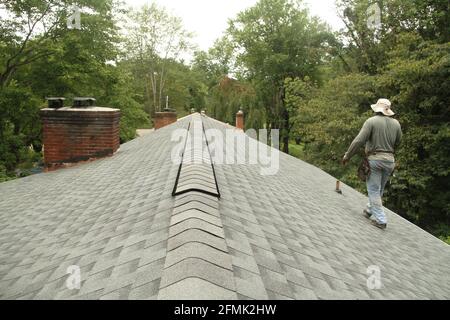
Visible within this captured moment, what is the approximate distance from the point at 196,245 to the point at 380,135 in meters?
3.94

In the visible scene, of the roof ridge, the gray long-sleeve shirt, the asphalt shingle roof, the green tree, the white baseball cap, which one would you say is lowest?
the asphalt shingle roof

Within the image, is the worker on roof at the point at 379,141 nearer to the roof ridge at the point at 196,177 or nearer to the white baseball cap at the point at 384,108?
the white baseball cap at the point at 384,108

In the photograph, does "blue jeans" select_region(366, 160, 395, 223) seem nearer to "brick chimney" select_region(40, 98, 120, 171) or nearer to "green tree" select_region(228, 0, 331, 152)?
"brick chimney" select_region(40, 98, 120, 171)

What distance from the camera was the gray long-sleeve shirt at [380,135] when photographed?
497 centimetres

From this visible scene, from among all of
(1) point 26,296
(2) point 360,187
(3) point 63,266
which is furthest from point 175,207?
(2) point 360,187

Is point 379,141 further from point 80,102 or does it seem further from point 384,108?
point 80,102

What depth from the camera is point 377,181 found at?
5.30m

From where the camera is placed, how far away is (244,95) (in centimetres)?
2920

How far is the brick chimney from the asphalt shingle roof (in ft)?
7.70

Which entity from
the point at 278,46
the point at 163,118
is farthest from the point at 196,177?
the point at 278,46

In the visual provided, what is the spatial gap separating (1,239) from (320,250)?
303 cm

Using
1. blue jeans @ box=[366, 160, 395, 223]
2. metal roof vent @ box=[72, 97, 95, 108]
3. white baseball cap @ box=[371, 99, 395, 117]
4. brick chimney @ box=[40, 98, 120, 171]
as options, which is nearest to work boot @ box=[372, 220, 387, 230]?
blue jeans @ box=[366, 160, 395, 223]

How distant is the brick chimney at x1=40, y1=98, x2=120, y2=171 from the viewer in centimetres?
759
